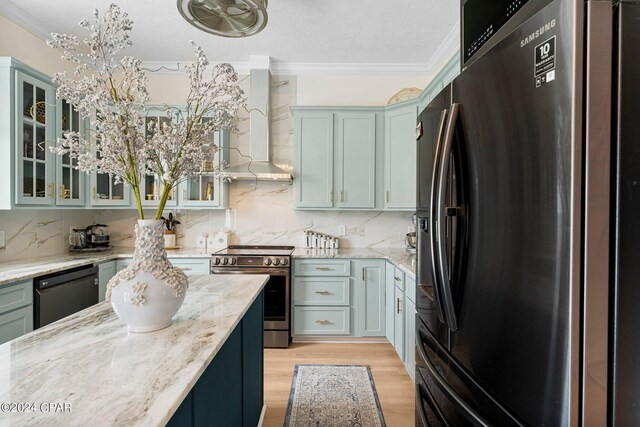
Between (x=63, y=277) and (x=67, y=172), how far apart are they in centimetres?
107

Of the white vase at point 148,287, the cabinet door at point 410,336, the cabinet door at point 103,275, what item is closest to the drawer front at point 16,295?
the cabinet door at point 103,275

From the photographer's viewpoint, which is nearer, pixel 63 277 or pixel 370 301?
pixel 63 277

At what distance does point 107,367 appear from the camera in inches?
30.9

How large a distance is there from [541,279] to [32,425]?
108 centimetres

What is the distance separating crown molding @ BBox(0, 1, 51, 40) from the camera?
250cm

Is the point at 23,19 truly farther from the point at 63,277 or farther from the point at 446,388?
the point at 446,388

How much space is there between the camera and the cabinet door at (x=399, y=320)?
8.36 feet

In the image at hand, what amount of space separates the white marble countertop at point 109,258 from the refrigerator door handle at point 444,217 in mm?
1228

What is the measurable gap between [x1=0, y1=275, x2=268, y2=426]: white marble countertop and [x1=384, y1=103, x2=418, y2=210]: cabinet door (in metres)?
2.30

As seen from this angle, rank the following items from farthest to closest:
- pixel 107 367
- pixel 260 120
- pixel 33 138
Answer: pixel 260 120 → pixel 33 138 → pixel 107 367

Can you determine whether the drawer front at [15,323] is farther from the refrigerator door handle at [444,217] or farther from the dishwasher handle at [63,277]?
the refrigerator door handle at [444,217]

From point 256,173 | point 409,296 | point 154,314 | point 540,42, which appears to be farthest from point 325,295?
point 540,42

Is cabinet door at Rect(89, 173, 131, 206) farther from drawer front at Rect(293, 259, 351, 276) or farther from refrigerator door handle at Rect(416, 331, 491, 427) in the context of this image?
refrigerator door handle at Rect(416, 331, 491, 427)

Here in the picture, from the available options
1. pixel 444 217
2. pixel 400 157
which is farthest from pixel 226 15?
pixel 400 157
